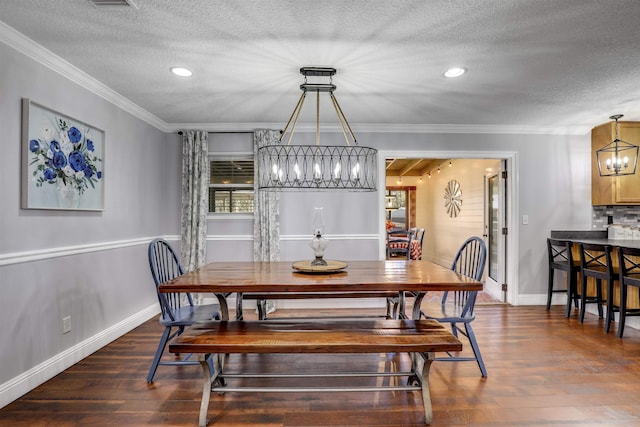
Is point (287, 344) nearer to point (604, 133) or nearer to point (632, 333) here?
point (632, 333)

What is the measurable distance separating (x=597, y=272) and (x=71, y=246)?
474 centimetres

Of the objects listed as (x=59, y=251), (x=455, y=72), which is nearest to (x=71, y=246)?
(x=59, y=251)

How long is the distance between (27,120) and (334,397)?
8.62 ft

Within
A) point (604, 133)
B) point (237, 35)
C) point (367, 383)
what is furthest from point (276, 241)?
point (604, 133)

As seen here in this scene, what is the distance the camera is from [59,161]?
2627mm

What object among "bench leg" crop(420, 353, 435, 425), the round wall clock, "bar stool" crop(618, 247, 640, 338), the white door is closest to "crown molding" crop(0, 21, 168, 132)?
"bench leg" crop(420, 353, 435, 425)

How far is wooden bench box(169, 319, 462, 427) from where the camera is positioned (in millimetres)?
1964

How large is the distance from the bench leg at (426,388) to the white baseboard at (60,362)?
247 cm

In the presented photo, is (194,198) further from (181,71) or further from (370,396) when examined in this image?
(370,396)

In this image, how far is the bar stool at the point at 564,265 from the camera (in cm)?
402

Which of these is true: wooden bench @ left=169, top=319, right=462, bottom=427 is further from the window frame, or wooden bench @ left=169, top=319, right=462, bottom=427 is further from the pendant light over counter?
the pendant light over counter

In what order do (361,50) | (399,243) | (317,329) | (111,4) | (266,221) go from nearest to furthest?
1. (111,4)
2. (317,329)
3. (361,50)
4. (266,221)
5. (399,243)

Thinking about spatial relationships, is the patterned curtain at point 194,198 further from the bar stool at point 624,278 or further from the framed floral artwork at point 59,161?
the bar stool at point 624,278

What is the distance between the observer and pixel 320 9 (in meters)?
2.00
